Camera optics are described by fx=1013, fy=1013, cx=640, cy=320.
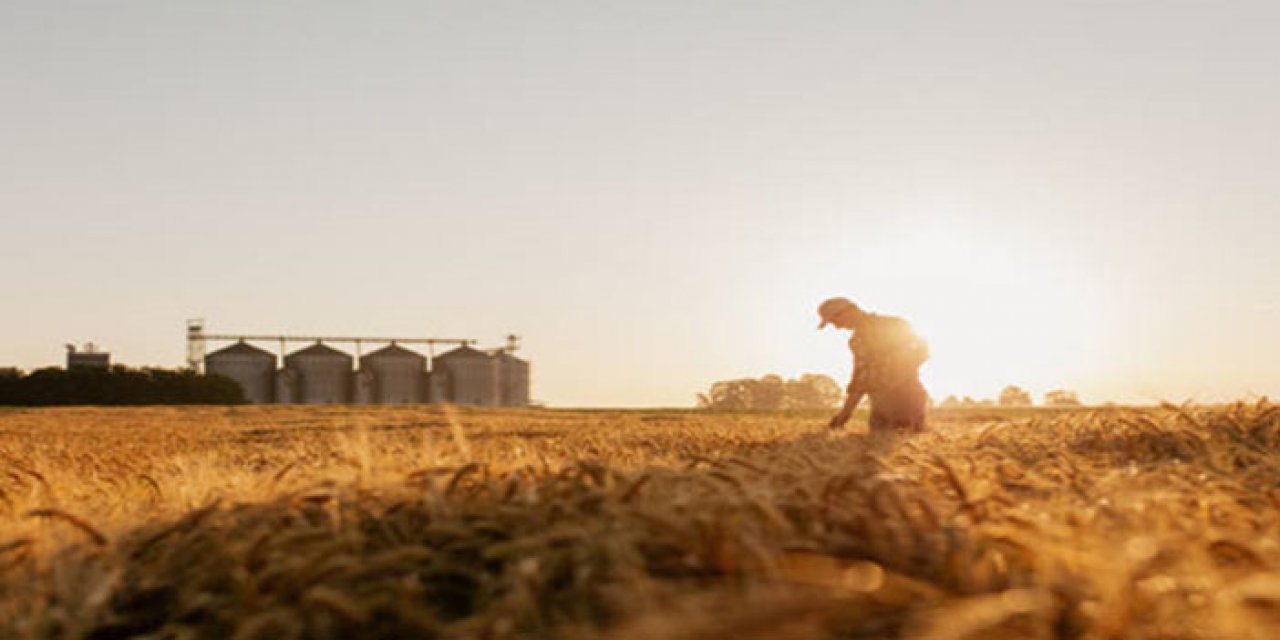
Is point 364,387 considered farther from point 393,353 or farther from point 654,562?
point 654,562

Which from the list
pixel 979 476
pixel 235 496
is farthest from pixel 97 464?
pixel 979 476

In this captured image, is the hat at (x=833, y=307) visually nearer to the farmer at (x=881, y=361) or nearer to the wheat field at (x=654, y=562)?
the farmer at (x=881, y=361)

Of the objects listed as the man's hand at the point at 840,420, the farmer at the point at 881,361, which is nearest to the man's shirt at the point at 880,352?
the farmer at the point at 881,361

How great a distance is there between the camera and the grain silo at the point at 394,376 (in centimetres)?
7981

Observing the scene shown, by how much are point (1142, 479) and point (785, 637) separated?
219cm

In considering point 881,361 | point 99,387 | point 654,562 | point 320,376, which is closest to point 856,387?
point 881,361

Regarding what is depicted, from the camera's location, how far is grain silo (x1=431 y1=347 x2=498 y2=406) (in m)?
79.8

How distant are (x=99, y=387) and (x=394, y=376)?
84.9 ft

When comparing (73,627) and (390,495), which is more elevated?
(390,495)

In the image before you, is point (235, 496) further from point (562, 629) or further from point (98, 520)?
point (562, 629)

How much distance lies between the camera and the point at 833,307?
12.1m

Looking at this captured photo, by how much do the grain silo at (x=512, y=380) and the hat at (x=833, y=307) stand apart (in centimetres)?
7090

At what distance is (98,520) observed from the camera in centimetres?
290

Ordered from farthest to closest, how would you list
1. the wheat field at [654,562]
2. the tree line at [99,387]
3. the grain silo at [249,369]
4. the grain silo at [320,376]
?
the grain silo at [320,376] < the grain silo at [249,369] < the tree line at [99,387] < the wheat field at [654,562]
